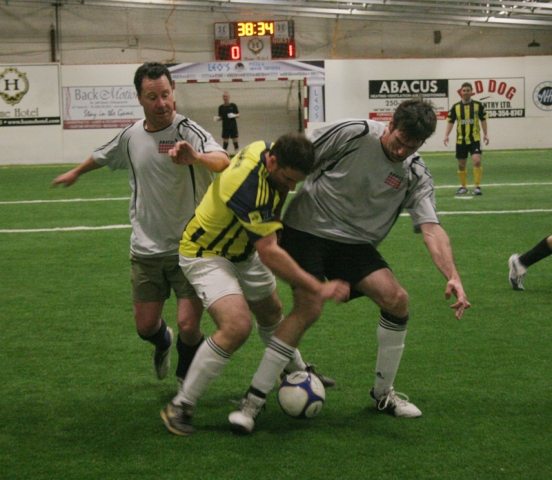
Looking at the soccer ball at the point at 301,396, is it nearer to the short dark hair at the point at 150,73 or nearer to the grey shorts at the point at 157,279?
the grey shorts at the point at 157,279

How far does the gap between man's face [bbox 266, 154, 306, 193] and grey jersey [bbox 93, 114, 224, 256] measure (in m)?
0.70

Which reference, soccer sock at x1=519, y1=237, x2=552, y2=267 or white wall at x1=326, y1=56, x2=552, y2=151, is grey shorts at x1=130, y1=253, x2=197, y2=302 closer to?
soccer sock at x1=519, y1=237, x2=552, y2=267

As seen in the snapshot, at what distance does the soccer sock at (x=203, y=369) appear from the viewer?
399 cm

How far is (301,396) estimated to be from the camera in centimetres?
423

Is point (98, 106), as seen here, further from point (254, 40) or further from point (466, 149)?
point (466, 149)

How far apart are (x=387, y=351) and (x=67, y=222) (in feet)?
27.6

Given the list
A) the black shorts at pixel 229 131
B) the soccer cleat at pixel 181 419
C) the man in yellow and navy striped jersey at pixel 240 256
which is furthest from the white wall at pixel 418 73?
the soccer cleat at pixel 181 419

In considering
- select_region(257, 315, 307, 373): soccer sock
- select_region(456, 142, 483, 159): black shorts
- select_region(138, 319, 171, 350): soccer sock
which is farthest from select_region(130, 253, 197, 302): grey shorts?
select_region(456, 142, 483, 159): black shorts

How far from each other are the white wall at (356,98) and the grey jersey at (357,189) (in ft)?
70.0

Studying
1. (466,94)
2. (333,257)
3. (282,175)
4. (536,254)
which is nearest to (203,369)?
(333,257)

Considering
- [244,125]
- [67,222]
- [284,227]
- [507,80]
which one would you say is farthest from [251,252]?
[507,80]

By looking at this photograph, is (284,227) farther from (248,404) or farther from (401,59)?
(401,59)

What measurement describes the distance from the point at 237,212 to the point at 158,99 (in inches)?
38.6

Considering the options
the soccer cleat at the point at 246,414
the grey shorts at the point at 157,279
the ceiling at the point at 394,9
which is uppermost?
the ceiling at the point at 394,9
